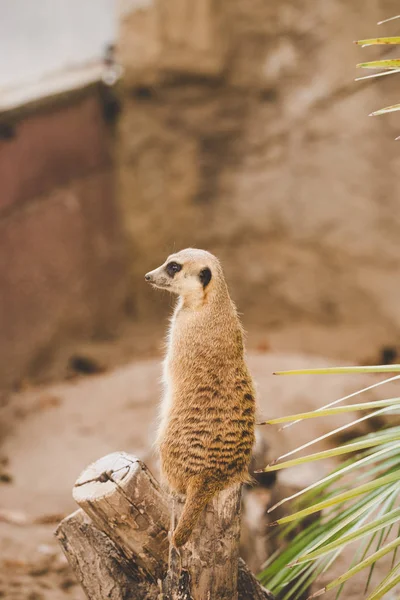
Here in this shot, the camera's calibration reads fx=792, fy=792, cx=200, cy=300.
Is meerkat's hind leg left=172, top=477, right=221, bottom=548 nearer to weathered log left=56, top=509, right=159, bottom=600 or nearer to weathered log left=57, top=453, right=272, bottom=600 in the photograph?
weathered log left=57, top=453, right=272, bottom=600

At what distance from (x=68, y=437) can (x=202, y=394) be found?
67.8 inches

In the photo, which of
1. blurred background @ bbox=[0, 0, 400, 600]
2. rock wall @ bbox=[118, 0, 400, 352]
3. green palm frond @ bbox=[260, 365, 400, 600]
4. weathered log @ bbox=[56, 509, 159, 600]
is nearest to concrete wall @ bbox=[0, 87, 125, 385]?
blurred background @ bbox=[0, 0, 400, 600]

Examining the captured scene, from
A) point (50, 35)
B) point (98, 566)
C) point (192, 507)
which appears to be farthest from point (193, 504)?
point (50, 35)

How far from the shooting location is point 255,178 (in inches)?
158

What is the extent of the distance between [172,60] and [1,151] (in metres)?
0.98

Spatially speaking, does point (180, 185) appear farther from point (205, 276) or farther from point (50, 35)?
point (205, 276)

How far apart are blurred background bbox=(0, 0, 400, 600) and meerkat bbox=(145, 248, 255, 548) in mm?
1739

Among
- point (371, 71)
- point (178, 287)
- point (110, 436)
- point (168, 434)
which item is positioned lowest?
point (110, 436)

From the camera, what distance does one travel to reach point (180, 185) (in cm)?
409

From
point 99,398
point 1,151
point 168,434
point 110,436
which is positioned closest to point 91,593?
point 168,434

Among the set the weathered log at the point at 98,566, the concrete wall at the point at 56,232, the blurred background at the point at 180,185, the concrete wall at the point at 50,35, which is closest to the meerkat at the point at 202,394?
the weathered log at the point at 98,566

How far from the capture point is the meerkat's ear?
57.1 inches

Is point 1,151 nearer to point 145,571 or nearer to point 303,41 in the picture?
point 303,41

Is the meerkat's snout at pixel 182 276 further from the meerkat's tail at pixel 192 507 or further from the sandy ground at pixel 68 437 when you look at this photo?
the sandy ground at pixel 68 437
